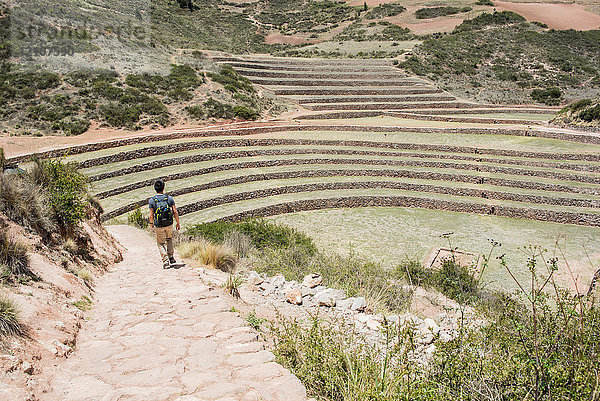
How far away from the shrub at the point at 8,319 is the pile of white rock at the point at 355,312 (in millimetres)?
3189

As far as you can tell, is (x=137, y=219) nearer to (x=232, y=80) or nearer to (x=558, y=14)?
(x=232, y=80)

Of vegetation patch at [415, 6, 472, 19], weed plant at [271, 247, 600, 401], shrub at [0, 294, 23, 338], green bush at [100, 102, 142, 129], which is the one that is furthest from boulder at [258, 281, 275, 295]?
vegetation patch at [415, 6, 472, 19]

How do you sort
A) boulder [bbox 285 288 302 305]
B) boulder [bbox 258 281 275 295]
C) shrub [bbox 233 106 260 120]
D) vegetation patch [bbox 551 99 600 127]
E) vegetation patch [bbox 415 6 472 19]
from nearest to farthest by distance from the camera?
boulder [bbox 285 288 302 305], boulder [bbox 258 281 275 295], vegetation patch [bbox 551 99 600 127], shrub [bbox 233 106 260 120], vegetation patch [bbox 415 6 472 19]

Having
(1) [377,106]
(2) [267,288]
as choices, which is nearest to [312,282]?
(2) [267,288]

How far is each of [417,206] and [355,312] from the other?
12.5 m

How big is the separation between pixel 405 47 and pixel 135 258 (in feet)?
153

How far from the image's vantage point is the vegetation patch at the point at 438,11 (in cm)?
6350

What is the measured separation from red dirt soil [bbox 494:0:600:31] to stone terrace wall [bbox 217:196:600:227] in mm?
50160

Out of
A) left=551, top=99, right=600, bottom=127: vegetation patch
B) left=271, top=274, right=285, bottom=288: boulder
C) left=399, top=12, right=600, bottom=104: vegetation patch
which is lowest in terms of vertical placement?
left=271, top=274, right=285, bottom=288: boulder

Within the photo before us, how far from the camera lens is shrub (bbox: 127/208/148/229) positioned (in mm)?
13070

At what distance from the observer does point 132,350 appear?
12.0ft

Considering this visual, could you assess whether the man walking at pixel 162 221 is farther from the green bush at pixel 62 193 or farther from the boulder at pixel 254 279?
the boulder at pixel 254 279

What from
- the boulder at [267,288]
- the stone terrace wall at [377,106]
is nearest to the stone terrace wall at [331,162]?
the stone terrace wall at [377,106]

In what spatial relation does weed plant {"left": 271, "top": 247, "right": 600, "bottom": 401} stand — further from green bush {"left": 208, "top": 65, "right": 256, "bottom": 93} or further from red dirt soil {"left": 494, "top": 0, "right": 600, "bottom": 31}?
red dirt soil {"left": 494, "top": 0, "right": 600, "bottom": 31}
